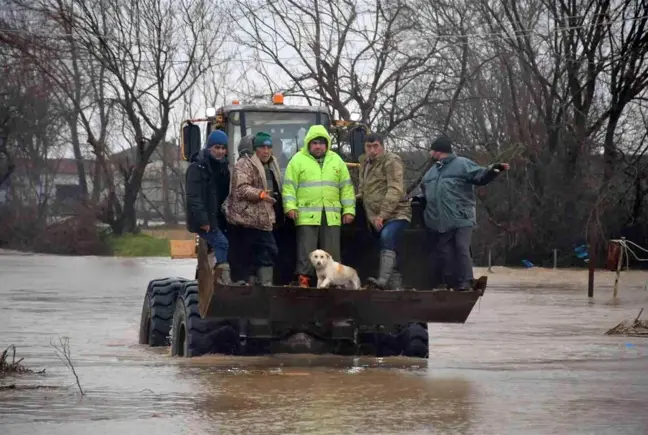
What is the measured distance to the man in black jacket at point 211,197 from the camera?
1218 centimetres

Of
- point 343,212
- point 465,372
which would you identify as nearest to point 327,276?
point 343,212

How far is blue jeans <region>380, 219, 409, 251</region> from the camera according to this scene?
41.0 feet

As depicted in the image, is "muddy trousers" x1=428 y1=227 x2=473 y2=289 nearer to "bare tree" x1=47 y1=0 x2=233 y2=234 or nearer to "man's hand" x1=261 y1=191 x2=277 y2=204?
"man's hand" x1=261 y1=191 x2=277 y2=204

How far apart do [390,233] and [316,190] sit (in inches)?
31.4

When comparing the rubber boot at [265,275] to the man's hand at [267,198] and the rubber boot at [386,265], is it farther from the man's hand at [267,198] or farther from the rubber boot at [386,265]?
the rubber boot at [386,265]

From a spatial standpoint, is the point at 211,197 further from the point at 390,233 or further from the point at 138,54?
the point at 138,54

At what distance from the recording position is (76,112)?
2534 inches

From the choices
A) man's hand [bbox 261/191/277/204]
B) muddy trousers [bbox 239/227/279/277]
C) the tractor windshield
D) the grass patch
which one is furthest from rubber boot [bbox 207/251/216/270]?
the grass patch

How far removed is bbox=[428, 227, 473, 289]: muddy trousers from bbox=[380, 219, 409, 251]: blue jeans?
20.4 inches

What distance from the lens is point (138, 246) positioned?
57.5 meters

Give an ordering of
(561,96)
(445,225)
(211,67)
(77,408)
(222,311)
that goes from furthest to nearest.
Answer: (211,67) → (561,96) → (445,225) → (222,311) → (77,408)

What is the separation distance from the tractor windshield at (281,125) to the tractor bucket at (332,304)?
407 cm

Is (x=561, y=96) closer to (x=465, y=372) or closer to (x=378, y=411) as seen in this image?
(x=465, y=372)

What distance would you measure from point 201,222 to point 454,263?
2487 millimetres
